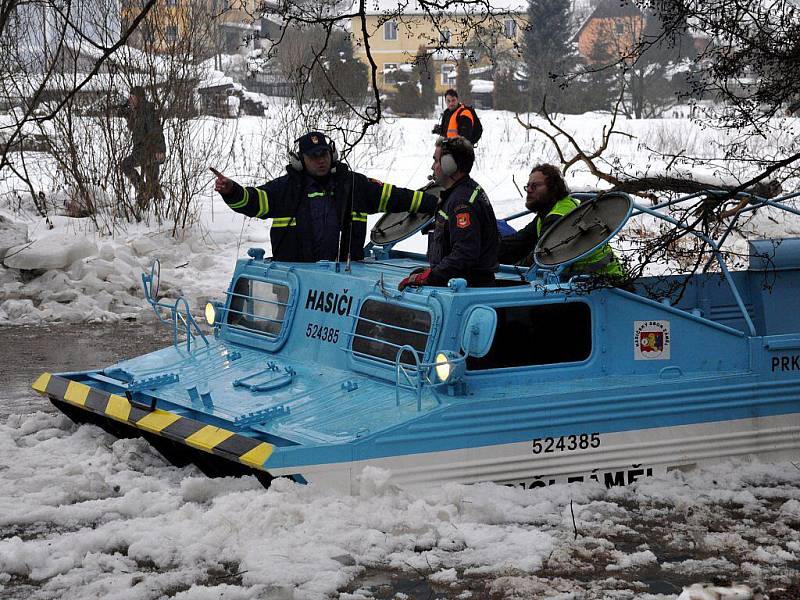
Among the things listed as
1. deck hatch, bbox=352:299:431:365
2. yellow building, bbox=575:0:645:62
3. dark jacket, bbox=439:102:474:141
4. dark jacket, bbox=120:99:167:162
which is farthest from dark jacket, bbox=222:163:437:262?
yellow building, bbox=575:0:645:62

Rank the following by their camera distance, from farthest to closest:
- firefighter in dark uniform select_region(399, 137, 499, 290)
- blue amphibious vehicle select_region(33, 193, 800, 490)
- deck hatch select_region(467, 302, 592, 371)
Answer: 1. firefighter in dark uniform select_region(399, 137, 499, 290)
2. deck hatch select_region(467, 302, 592, 371)
3. blue amphibious vehicle select_region(33, 193, 800, 490)

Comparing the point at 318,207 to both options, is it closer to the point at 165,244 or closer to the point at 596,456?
the point at 596,456

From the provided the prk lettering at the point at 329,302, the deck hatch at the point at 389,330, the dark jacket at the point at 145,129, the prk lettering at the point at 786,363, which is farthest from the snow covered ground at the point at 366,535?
the dark jacket at the point at 145,129

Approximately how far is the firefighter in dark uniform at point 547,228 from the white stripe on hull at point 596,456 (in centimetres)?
102

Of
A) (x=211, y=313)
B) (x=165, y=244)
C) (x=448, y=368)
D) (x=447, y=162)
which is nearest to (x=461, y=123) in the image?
(x=165, y=244)

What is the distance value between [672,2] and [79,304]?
333 inches

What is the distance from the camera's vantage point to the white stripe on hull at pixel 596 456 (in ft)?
22.4

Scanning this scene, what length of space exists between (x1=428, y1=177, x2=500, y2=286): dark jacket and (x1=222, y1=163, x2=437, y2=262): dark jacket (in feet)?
4.47

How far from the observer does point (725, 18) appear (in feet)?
23.6

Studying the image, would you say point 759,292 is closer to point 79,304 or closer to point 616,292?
point 616,292

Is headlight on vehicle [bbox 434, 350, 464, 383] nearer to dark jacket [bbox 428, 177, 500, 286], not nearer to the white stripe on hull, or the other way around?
the white stripe on hull

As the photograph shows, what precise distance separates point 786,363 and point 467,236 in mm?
2235

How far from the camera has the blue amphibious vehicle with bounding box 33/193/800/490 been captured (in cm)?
697

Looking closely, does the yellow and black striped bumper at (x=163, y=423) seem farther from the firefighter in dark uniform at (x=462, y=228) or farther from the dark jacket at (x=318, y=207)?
the dark jacket at (x=318, y=207)
